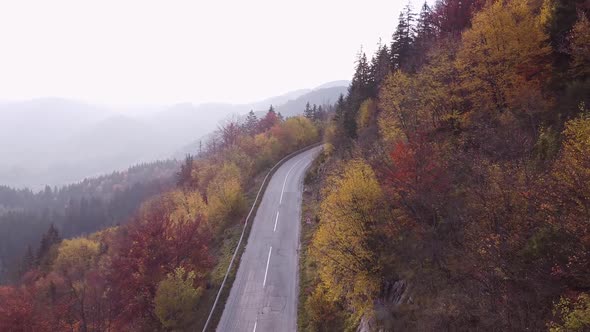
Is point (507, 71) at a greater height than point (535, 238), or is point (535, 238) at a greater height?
point (507, 71)

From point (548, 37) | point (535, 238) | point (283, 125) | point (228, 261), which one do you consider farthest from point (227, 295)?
point (283, 125)

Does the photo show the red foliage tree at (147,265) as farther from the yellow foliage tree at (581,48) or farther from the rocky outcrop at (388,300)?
the yellow foliage tree at (581,48)

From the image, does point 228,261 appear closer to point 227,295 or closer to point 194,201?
point 227,295

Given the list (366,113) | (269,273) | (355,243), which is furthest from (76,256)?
(355,243)

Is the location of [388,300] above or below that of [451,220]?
below

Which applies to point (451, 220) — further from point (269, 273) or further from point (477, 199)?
point (269, 273)

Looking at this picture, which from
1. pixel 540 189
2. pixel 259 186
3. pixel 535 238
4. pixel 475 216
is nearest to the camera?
pixel 535 238

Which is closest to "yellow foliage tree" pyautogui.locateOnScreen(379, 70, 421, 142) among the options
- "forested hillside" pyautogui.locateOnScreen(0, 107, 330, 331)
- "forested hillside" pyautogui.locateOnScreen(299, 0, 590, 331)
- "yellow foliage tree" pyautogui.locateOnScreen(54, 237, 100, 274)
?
"forested hillside" pyautogui.locateOnScreen(299, 0, 590, 331)

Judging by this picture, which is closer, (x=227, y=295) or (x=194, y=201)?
(x=227, y=295)
